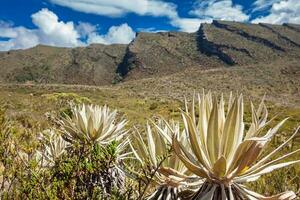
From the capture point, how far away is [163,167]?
2936 mm

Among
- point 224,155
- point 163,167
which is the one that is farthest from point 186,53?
point 224,155

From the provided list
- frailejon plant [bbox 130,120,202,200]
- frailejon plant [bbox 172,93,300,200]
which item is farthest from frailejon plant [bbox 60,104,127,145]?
frailejon plant [bbox 172,93,300,200]

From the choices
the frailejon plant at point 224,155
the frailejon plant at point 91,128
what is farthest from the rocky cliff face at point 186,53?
the frailejon plant at point 224,155

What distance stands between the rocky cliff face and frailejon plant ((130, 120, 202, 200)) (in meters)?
131

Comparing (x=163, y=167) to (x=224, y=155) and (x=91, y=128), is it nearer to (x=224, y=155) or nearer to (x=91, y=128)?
(x=224, y=155)

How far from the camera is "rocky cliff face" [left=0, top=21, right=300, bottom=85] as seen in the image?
471 feet

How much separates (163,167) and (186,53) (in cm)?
15602

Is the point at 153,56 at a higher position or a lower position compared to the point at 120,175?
higher

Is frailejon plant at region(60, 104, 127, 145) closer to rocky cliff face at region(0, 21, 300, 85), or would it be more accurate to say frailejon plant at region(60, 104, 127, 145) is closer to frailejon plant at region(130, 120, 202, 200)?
frailejon plant at region(130, 120, 202, 200)

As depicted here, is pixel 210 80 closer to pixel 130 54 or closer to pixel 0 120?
pixel 130 54

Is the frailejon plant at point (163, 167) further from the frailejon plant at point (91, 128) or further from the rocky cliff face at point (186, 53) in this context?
the rocky cliff face at point (186, 53)

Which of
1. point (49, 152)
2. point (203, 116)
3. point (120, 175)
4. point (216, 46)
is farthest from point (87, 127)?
point (216, 46)

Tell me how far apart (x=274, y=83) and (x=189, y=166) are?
9482 centimetres

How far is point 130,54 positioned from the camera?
17700 centimetres
